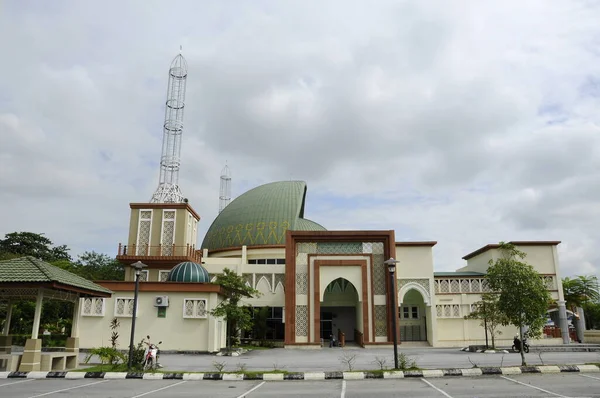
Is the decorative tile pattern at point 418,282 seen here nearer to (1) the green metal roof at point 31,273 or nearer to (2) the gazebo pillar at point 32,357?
(1) the green metal roof at point 31,273

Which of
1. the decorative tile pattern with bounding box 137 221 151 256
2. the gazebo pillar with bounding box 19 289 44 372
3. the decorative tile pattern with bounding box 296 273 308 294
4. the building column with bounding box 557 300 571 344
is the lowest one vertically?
the gazebo pillar with bounding box 19 289 44 372

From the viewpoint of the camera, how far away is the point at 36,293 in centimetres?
1838

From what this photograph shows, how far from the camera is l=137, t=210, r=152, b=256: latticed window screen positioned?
3703 centimetres

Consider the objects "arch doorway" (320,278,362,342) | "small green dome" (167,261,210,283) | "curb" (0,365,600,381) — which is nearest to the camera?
"curb" (0,365,600,381)

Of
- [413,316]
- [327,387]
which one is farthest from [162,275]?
[327,387]

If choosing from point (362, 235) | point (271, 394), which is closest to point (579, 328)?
point (362, 235)

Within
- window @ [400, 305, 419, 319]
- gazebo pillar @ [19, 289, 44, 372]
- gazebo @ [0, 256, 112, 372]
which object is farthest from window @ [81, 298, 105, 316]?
window @ [400, 305, 419, 319]

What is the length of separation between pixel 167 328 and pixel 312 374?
14540mm

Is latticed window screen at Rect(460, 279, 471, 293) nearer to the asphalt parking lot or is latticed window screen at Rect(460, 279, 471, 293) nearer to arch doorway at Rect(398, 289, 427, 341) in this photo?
arch doorway at Rect(398, 289, 427, 341)

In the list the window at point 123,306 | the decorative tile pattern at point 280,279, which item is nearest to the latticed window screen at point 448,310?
the decorative tile pattern at point 280,279

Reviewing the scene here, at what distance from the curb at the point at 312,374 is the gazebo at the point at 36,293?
0.82 meters

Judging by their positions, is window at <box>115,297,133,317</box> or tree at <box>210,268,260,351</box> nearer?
tree at <box>210,268,260,351</box>

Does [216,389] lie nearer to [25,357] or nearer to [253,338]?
[25,357]

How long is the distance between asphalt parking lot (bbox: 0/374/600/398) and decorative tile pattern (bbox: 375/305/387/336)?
18.1m
